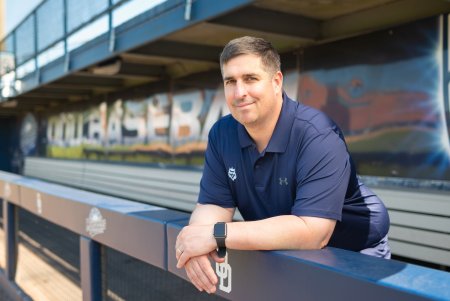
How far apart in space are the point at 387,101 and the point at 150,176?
552 centimetres

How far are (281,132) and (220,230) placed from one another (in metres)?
0.56

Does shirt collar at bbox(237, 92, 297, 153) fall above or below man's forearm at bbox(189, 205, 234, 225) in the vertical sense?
above

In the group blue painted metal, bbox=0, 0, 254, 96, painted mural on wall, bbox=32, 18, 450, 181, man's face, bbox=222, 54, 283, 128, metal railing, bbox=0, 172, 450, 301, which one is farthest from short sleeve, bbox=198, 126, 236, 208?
painted mural on wall, bbox=32, 18, 450, 181

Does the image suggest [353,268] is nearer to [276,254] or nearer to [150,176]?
[276,254]

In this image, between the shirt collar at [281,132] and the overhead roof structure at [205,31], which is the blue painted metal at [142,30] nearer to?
the overhead roof structure at [205,31]

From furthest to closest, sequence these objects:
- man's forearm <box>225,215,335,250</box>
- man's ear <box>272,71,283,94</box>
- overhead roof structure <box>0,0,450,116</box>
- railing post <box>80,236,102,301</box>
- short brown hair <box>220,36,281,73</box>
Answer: overhead roof structure <box>0,0,450,116</box>
railing post <box>80,236,102,301</box>
man's ear <box>272,71,283,94</box>
short brown hair <box>220,36,281,73</box>
man's forearm <box>225,215,335,250</box>

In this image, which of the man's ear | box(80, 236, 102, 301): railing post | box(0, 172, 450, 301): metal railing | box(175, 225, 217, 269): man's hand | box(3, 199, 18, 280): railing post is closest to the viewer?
box(0, 172, 450, 301): metal railing

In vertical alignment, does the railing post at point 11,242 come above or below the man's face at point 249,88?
below

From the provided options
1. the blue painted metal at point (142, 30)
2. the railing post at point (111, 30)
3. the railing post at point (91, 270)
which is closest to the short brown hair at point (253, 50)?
the railing post at point (91, 270)

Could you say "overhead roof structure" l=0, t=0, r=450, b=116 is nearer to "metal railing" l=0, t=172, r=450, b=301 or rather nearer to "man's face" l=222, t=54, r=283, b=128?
"man's face" l=222, t=54, r=283, b=128

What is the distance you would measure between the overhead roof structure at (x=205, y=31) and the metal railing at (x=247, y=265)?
8.24 ft

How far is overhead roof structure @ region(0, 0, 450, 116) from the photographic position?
4.63m

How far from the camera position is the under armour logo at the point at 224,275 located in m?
1.52

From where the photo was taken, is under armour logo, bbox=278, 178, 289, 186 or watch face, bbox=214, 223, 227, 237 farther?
under armour logo, bbox=278, 178, 289, 186
